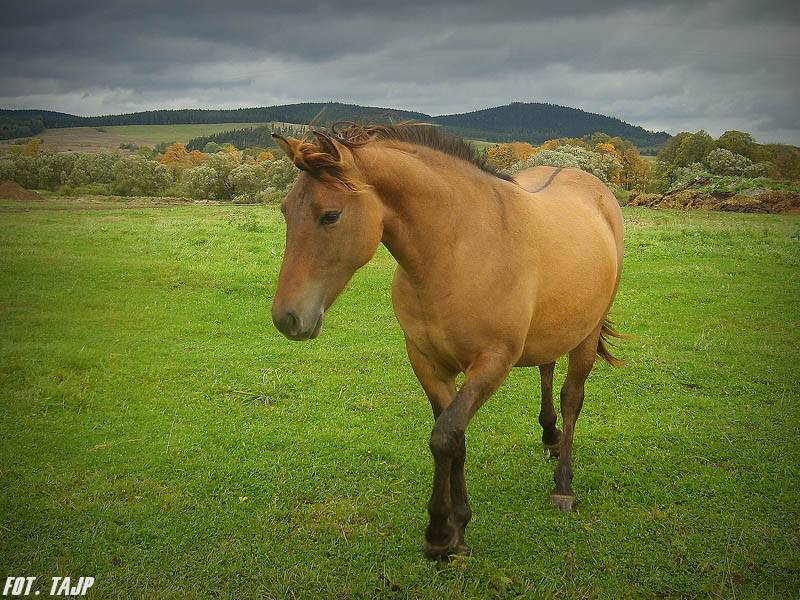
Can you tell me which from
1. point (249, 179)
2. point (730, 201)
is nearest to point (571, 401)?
point (730, 201)

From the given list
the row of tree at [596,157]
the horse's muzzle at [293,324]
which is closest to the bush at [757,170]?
the row of tree at [596,157]

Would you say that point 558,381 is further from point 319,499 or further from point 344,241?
point 344,241

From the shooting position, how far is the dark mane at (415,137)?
3.23m

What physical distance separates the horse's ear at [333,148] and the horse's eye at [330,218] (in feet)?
0.85

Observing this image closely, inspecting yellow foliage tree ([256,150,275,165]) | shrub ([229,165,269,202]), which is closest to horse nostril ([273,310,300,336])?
shrub ([229,165,269,202])

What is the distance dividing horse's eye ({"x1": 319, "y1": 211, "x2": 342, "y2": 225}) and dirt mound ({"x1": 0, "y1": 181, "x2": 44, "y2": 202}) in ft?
88.0

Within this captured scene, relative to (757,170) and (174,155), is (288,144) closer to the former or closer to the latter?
(757,170)

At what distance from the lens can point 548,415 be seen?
536cm

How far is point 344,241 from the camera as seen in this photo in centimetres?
289

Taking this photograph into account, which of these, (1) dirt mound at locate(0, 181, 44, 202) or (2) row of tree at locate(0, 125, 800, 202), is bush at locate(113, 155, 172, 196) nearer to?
(2) row of tree at locate(0, 125, 800, 202)

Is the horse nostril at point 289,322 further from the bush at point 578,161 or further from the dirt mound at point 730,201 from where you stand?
the dirt mound at point 730,201

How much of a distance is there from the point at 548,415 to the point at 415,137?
10.6 ft

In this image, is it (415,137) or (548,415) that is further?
(548,415)

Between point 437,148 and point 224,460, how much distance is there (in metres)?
3.56
